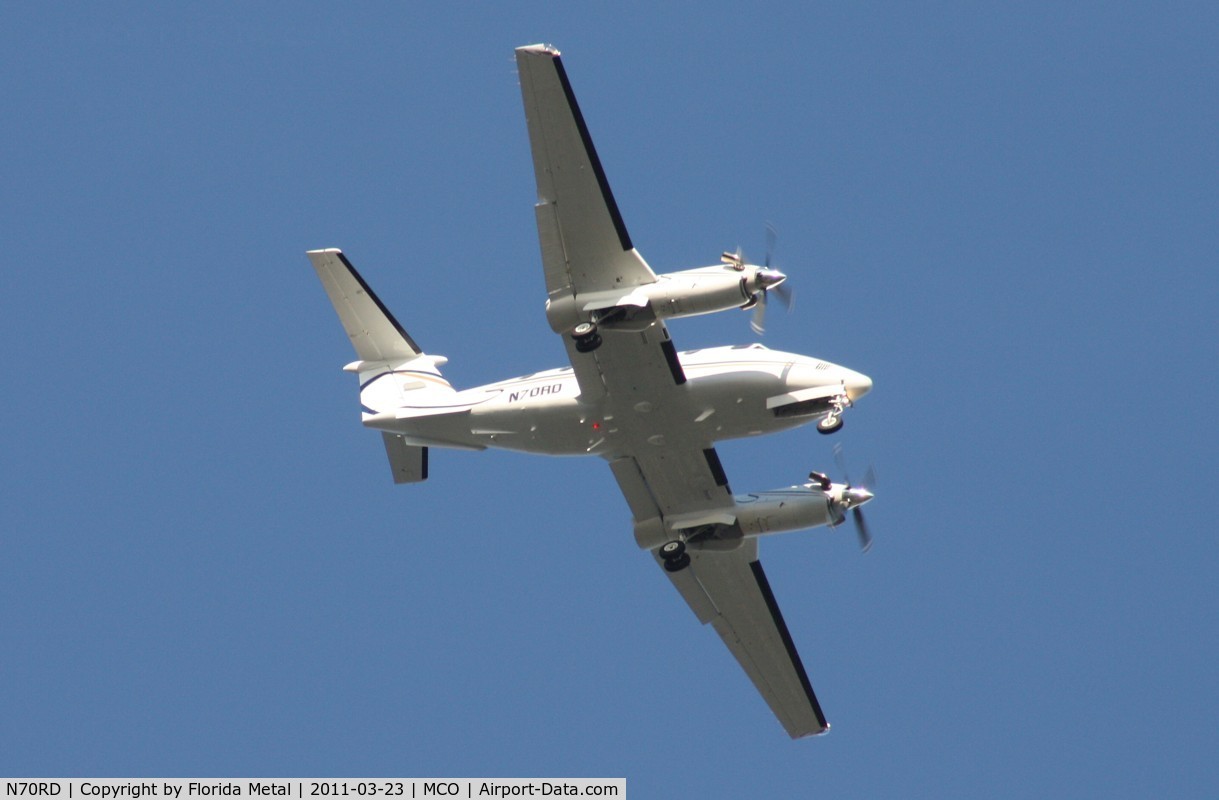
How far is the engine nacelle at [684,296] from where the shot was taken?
1112 inches

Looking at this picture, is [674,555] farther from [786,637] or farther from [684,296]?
[684,296]

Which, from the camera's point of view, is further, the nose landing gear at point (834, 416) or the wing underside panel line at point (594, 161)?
the nose landing gear at point (834, 416)

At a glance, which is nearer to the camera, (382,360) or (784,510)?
(784,510)

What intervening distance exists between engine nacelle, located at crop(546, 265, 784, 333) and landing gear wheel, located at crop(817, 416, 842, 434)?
9.39ft

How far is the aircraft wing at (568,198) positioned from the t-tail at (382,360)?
5.52 meters

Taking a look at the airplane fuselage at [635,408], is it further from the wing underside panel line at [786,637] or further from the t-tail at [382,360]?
the wing underside panel line at [786,637]

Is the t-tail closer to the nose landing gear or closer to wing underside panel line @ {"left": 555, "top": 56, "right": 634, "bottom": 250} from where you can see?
wing underside panel line @ {"left": 555, "top": 56, "right": 634, "bottom": 250}

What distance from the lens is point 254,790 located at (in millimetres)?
26094

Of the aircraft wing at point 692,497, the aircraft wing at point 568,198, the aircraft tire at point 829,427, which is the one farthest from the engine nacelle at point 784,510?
the aircraft wing at point 568,198

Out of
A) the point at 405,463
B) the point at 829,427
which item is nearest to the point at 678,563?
the point at 829,427

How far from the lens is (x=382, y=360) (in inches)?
1340

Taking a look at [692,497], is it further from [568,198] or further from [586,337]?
[568,198]

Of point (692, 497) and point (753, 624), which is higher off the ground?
point (692, 497)

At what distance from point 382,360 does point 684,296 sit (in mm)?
8730
